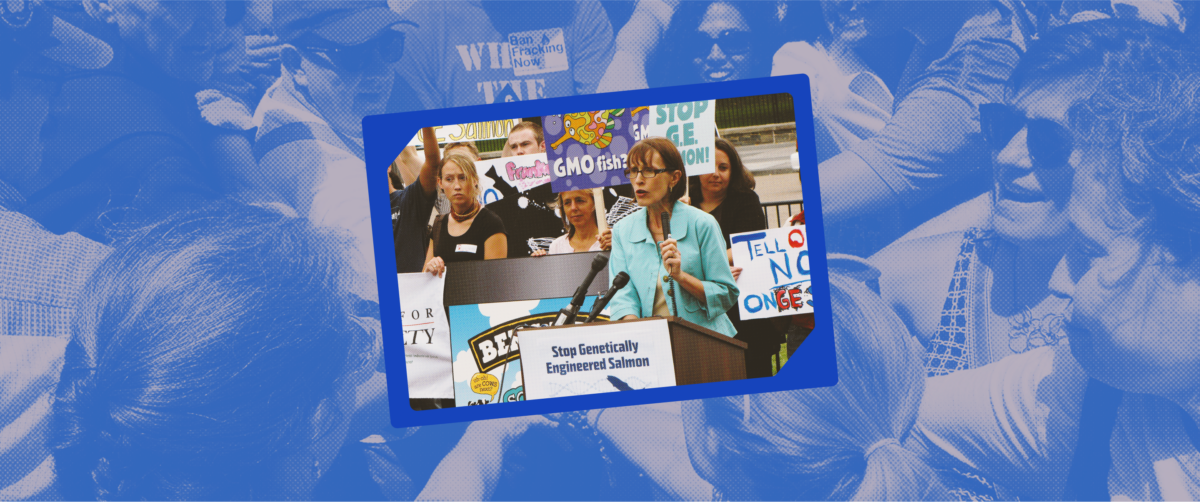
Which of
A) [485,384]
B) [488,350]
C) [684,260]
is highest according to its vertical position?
[684,260]

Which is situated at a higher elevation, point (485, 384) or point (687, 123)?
point (687, 123)

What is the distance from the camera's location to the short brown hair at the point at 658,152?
8.90ft

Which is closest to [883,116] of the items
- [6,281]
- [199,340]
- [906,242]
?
[906,242]

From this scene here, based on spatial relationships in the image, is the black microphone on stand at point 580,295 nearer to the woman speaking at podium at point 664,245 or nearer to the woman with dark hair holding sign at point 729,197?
the woman speaking at podium at point 664,245

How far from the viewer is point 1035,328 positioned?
2738 millimetres

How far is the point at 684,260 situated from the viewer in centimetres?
272

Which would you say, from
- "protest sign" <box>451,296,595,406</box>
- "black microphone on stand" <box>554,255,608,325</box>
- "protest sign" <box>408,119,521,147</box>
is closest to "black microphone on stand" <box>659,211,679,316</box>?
"black microphone on stand" <box>554,255,608,325</box>

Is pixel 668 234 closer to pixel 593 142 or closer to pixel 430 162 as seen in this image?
pixel 593 142

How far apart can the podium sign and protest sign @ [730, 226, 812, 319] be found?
1.02ft

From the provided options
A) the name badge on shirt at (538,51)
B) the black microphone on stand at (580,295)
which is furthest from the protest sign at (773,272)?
the name badge on shirt at (538,51)

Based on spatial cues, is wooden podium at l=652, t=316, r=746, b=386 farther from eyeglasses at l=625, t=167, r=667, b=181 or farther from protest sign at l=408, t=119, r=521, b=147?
protest sign at l=408, t=119, r=521, b=147

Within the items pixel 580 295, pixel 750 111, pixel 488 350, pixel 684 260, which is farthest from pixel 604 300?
pixel 750 111

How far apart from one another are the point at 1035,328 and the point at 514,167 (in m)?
1.84

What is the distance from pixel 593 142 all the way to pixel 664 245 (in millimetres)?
418
